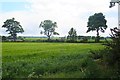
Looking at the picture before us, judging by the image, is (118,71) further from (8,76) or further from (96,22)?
(96,22)

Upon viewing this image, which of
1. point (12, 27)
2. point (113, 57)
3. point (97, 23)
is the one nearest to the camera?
point (113, 57)

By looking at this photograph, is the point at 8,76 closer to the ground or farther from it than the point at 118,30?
closer to the ground

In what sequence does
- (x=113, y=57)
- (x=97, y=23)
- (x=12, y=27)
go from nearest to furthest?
(x=113, y=57) < (x=97, y=23) < (x=12, y=27)

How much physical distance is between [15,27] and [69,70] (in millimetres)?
126074

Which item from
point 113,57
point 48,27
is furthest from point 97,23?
point 113,57

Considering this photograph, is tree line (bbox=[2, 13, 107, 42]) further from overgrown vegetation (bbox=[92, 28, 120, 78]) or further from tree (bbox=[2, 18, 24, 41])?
overgrown vegetation (bbox=[92, 28, 120, 78])

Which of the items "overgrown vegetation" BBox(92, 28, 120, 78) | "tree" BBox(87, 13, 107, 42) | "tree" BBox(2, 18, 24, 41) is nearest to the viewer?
"overgrown vegetation" BBox(92, 28, 120, 78)

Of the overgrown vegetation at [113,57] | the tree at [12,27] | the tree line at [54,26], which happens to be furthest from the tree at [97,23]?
the overgrown vegetation at [113,57]

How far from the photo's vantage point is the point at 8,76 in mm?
13016

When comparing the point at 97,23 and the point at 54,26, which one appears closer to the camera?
the point at 97,23

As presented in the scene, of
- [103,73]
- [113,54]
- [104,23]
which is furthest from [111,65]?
[104,23]

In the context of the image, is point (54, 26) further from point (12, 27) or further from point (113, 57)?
point (113, 57)

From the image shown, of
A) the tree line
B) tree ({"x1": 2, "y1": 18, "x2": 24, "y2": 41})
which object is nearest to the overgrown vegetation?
the tree line

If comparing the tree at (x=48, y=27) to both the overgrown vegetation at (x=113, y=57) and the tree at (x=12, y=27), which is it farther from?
the overgrown vegetation at (x=113, y=57)
